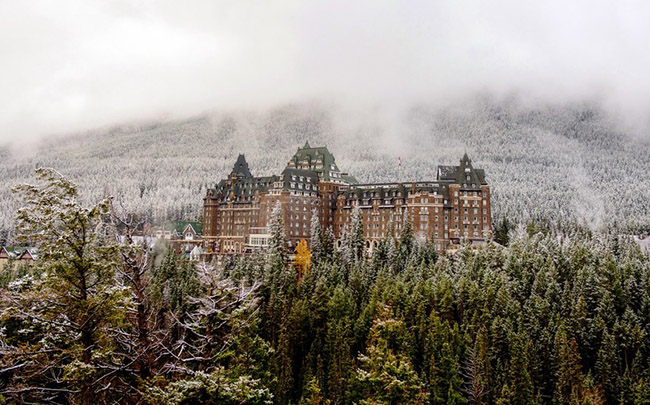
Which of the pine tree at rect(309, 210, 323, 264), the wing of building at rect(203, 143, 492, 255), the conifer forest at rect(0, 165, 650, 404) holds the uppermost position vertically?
the wing of building at rect(203, 143, 492, 255)

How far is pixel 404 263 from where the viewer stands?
115750 millimetres

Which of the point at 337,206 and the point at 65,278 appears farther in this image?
the point at 337,206

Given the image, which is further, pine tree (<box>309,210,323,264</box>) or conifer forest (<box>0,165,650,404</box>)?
pine tree (<box>309,210,323,264</box>)

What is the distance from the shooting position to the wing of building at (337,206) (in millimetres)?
131750

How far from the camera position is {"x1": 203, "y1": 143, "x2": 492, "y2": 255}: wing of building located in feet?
432

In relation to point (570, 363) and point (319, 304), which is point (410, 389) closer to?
point (570, 363)

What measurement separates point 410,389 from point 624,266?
82406mm

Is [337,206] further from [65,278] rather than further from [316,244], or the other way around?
[65,278]

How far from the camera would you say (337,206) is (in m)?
148

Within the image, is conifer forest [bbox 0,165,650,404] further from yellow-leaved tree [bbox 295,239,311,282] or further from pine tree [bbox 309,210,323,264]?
yellow-leaved tree [bbox 295,239,311,282]

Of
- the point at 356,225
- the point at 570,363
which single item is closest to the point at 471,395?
the point at 570,363

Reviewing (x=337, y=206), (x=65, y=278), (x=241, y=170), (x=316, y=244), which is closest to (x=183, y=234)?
(x=241, y=170)

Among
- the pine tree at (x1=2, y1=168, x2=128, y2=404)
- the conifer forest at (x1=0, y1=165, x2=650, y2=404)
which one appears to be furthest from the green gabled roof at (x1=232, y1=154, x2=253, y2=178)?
the pine tree at (x1=2, y1=168, x2=128, y2=404)

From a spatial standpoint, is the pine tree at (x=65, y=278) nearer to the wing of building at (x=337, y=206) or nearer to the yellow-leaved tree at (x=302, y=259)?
the yellow-leaved tree at (x=302, y=259)
